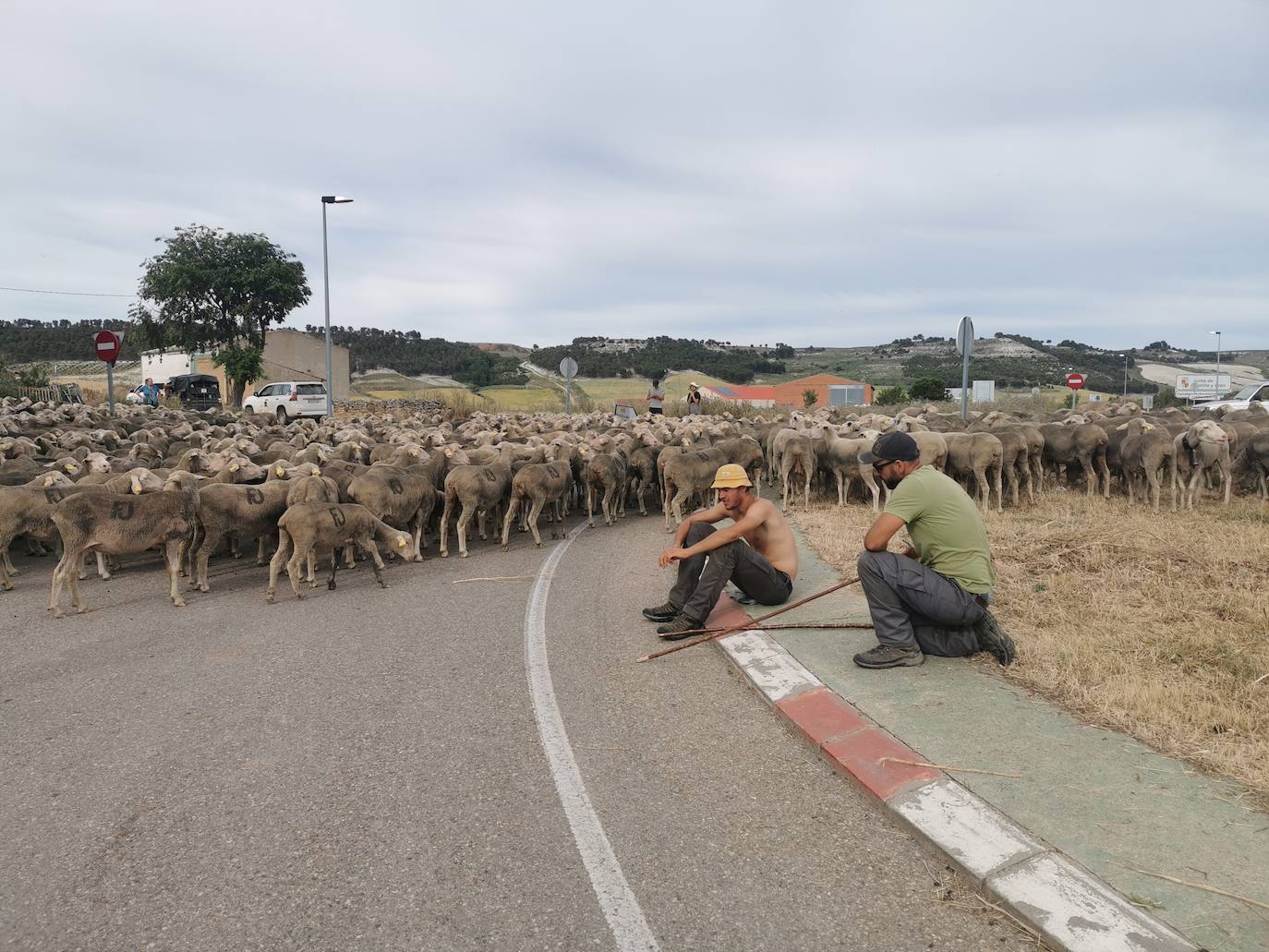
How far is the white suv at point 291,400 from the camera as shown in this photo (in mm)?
37625

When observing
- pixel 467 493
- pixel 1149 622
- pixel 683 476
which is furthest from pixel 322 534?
pixel 1149 622

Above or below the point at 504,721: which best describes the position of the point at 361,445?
above

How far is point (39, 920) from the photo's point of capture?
3482mm

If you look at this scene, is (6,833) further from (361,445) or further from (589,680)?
(361,445)

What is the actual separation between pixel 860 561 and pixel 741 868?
3075mm

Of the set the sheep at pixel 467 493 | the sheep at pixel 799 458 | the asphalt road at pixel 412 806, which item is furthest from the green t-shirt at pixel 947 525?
the sheep at pixel 799 458

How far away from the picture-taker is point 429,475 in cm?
1378

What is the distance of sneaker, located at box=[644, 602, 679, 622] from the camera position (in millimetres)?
7965

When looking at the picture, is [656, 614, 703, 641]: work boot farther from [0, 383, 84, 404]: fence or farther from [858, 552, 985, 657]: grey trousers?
[0, 383, 84, 404]: fence

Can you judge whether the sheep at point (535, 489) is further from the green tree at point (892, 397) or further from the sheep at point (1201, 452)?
the green tree at point (892, 397)

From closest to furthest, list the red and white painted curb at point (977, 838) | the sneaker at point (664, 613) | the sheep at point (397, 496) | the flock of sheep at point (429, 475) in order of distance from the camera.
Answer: the red and white painted curb at point (977, 838)
the sneaker at point (664, 613)
the flock of sheep at point (429, 475)
the sheep at point (397, 496)

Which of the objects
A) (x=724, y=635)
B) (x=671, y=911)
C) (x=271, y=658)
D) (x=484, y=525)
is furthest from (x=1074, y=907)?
(x=484, y=525)

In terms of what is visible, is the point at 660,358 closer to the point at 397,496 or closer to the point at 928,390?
the point at 928,390

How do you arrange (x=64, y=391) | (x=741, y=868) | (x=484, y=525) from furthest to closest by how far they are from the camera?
(x=64, y=391) < (x=484, y=525) < (x=741, y=868)
